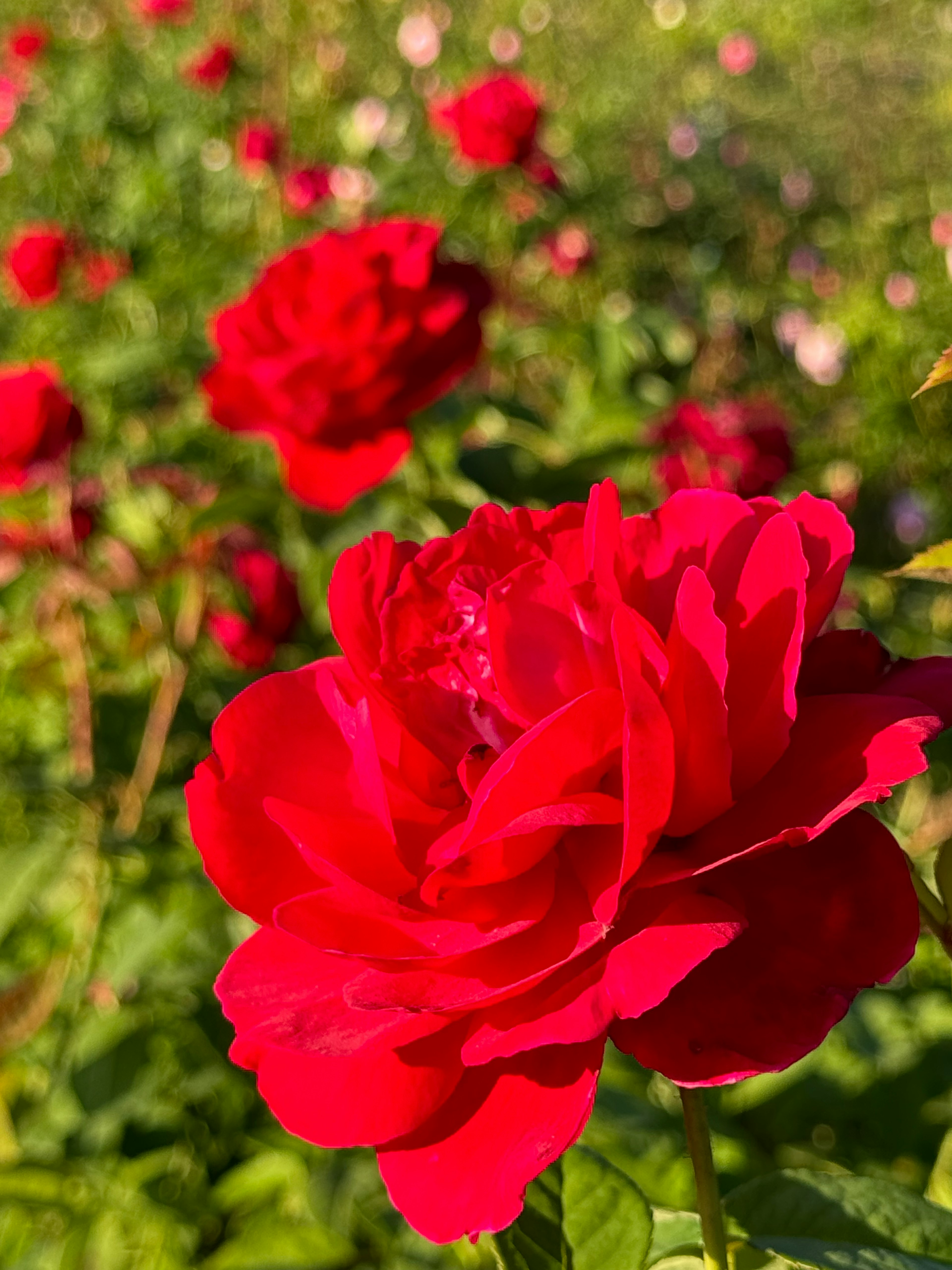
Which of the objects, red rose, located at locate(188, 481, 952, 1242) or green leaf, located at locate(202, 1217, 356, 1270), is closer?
red rose, located at locate(188, 481, 952, 1242)

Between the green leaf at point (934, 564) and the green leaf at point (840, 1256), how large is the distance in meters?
0.22

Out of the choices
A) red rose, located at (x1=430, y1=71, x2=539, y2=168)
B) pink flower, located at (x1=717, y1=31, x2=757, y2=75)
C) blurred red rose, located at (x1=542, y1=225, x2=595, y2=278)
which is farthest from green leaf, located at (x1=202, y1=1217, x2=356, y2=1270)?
pink flower, located at (x1=717, y1=31, x2=757, y2=75)

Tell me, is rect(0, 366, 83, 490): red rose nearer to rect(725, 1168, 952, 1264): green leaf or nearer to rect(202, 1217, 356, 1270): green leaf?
rect(202, 1217, 356, 1270): green leaf

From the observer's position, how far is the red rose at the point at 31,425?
3.62 ft

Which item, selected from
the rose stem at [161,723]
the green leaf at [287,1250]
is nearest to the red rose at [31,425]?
the rose stem at [161,723]

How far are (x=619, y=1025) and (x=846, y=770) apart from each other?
4.1 inches

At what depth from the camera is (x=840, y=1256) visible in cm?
39

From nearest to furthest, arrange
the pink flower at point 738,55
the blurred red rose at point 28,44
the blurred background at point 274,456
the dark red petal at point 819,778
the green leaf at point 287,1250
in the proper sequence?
the dark red petal at point 819,778
the green leaf at point 287,1250
the blurred background at point 274,456
the blurred red rose at point 28,44
the pink flower at point 738,55

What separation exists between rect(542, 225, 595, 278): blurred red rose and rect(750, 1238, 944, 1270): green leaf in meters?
1.76

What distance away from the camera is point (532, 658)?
37 cm

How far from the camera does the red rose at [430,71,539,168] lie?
5.49 ft

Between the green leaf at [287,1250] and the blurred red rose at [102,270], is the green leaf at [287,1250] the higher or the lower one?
the lower one

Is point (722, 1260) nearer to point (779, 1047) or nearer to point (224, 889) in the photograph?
point (779, 1047)

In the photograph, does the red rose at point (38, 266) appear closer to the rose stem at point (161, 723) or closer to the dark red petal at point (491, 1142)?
the rose stem at point (161, 723)
